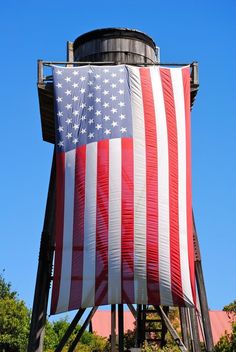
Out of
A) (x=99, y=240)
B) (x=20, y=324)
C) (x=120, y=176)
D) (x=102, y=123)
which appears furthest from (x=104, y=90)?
(x=20, y=324)

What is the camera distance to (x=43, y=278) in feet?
60.3

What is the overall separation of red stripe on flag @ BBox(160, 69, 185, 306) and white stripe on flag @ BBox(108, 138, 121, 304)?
4.02 feet

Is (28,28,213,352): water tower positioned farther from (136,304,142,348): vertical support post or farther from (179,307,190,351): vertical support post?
(136,304,142,348): vertical support post

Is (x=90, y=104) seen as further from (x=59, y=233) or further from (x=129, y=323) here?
(x=129, y=323)

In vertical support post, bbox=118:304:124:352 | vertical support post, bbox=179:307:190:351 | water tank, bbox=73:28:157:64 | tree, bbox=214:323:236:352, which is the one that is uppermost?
tree, bbox=214:323:236:352

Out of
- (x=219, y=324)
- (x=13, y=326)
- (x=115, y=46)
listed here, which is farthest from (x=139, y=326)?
(x=219, y=324)

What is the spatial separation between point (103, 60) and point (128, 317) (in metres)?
46.5

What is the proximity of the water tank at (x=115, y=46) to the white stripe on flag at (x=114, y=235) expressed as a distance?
347 cm

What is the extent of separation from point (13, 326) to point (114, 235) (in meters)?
→ 35.6

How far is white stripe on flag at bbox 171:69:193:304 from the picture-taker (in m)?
17.0

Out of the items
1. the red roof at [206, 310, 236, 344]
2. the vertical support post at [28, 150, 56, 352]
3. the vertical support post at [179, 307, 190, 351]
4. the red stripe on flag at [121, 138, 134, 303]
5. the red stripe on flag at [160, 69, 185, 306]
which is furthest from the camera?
A: the red roof at [206, 310, 236, 344]

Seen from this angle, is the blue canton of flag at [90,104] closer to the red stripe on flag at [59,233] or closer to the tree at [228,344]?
the red stripe on flag at [59,233]

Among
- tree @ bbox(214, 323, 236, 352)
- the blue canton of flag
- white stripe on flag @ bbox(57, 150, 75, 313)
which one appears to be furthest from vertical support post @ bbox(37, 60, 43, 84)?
tree @ bbox(214, 323, 236, 352)

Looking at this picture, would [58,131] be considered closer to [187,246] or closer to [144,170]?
[144,170]
